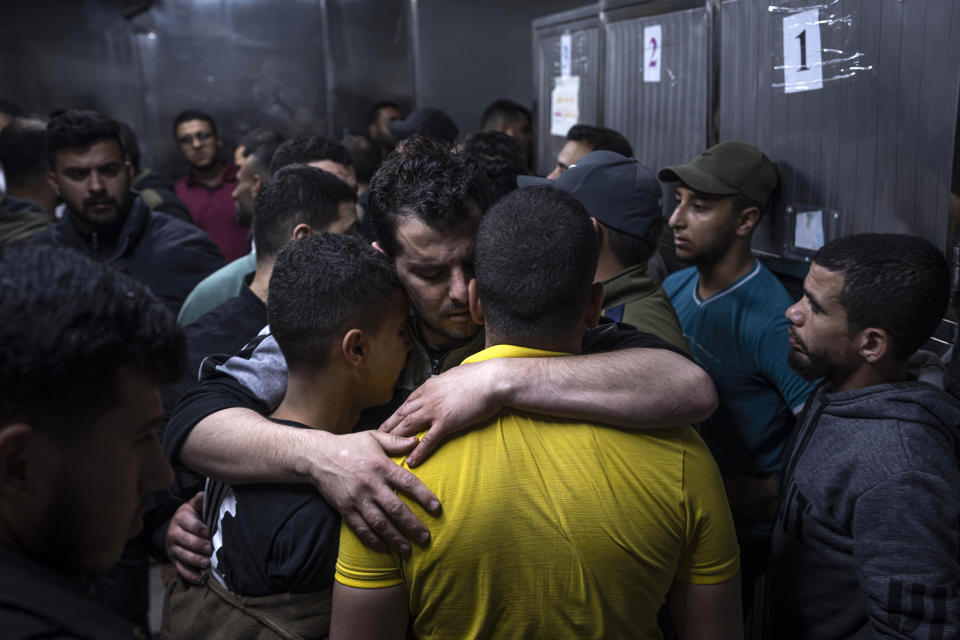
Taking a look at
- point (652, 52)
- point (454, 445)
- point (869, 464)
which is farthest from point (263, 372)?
point (652, 52)

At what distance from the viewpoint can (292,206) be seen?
7.27ft

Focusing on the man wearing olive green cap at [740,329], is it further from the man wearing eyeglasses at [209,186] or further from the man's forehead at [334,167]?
the man wearing eyeglasses at [209,186]

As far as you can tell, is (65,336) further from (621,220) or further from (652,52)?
(652,52)

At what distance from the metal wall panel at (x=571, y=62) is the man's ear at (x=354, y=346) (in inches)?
99.3

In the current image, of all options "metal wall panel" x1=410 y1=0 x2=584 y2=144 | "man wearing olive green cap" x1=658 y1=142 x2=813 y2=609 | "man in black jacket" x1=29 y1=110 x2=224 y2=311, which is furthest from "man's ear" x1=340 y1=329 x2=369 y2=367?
"metal wall panel" x1=410 y1=0 x2=584 y2=144

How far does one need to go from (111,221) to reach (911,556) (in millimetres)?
2928

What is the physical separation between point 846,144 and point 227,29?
509 cm

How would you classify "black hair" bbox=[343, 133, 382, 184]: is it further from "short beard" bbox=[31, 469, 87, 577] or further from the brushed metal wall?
"short beard" bbox=[31, 469, 87, 577]

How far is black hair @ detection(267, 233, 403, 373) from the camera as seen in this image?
133 centimetres

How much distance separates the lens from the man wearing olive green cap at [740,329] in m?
2.12

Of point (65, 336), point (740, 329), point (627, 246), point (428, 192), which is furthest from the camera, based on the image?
point (740, 329)

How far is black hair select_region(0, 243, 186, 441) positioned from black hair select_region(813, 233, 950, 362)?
1.37 m

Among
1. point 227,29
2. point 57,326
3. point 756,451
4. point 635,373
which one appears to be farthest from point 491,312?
point 227,29

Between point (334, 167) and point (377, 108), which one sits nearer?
point (334, 167)
